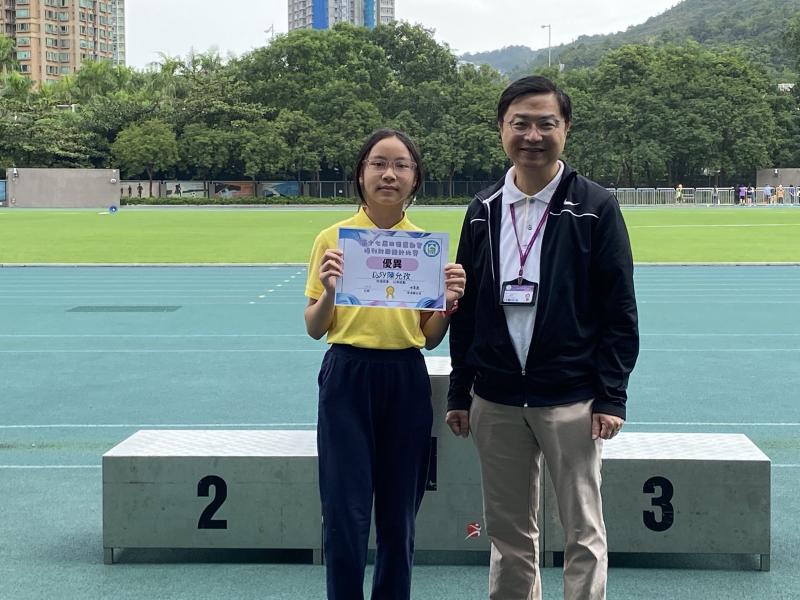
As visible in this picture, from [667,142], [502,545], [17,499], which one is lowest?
[17,499]

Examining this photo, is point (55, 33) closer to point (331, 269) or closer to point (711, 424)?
point (711, 424)

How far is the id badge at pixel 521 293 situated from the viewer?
3.45 metres

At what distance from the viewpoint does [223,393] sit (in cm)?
877

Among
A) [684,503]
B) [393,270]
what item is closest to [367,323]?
[393,270]

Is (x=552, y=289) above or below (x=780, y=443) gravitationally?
above

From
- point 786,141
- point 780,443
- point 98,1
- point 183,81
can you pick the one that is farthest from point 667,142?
point 98,1

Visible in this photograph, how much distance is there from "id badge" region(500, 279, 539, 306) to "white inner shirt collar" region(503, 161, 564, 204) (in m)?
0.28

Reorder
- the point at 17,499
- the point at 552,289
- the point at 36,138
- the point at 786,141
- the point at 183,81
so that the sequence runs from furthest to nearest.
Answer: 1. the point at 183,81
2. the point at 786,141
3. the point at 36,138
4. the point at 17,499
5. the point at 552,289

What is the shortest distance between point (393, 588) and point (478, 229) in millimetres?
1209

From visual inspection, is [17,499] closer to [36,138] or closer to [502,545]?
[502,545]

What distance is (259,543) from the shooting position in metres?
4.63

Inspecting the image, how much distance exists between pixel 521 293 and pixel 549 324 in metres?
0.13

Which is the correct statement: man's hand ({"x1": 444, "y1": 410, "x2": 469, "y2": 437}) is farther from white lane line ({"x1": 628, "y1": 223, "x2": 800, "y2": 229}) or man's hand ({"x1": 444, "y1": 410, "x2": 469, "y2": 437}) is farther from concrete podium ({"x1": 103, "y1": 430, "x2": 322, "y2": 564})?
white lane line ({"x1": 628, "y1": 223, "x2": 800, "y2": 229})

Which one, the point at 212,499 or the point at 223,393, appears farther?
the point at 223,393
